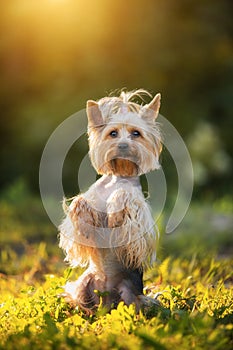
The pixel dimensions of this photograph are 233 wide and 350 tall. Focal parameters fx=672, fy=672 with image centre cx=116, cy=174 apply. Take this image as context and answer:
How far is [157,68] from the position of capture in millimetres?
12180

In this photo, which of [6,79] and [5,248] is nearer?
[5,248]

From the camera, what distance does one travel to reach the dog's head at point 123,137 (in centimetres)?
374

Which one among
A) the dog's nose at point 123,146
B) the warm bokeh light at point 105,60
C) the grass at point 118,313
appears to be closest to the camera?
the grass at point 118,313

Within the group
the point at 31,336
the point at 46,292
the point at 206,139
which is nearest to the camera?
the point at 31,336

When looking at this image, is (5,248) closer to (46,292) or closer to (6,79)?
(46,292)

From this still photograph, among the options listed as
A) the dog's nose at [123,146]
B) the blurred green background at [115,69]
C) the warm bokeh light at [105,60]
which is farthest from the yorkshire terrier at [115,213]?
the warm bokeh light at [105,60]

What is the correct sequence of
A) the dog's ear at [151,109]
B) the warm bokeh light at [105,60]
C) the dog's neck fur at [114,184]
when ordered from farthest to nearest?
the warm bokeh light at [105,60] < the dog's ear at [151,109] < the dog's neck fur at [114,184]

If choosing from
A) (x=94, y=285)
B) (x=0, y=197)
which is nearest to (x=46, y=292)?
(x=94, y=285)

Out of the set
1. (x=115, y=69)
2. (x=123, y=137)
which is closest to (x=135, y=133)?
(x=123, y=137)

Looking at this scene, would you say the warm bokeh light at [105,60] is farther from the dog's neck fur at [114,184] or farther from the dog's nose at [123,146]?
the dog's nose at [123,146]

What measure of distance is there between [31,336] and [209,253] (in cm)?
364

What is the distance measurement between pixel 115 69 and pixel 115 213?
8528mm

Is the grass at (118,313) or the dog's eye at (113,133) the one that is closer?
the grass at (118,313)

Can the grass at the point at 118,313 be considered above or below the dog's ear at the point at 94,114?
below
